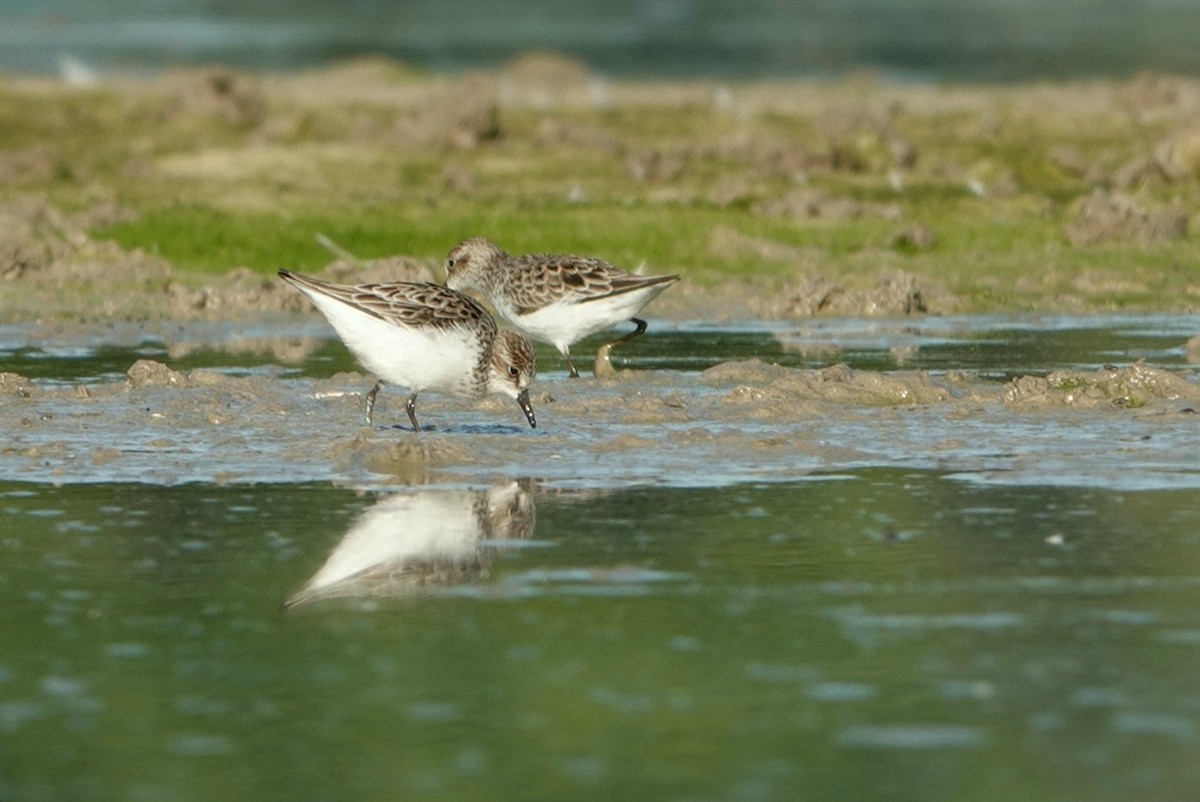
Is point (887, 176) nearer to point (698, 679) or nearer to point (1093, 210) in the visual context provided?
point (1093, 210)

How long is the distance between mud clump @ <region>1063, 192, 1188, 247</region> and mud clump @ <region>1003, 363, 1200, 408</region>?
372 inches

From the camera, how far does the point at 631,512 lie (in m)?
10.5

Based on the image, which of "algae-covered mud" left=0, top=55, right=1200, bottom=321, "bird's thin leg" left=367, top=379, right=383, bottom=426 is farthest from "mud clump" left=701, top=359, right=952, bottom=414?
"algae-covered mud" left=0, top=55, right=1200, bottom=321

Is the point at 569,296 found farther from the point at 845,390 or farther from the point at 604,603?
the point at 604,603

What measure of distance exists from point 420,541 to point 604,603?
1.42m

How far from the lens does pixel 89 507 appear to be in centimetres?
1063

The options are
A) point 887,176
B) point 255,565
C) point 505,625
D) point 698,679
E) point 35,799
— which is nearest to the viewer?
point 35,799

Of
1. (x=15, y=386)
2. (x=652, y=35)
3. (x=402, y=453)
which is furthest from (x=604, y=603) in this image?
(x=652, y=35)

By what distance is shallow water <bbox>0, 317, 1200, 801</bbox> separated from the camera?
6.62 metres

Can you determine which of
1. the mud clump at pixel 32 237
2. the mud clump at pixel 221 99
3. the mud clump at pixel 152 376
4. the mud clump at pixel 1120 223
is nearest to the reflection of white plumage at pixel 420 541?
the mud clump at pixel 152 376

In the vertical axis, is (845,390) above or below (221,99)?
below

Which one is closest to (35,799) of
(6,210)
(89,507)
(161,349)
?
(89,507)

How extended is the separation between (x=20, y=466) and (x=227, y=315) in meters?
8.89

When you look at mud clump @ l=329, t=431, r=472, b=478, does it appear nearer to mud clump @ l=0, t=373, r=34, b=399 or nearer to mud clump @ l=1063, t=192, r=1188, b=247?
mud clump @ l=0, t=373, r=34, b=399
